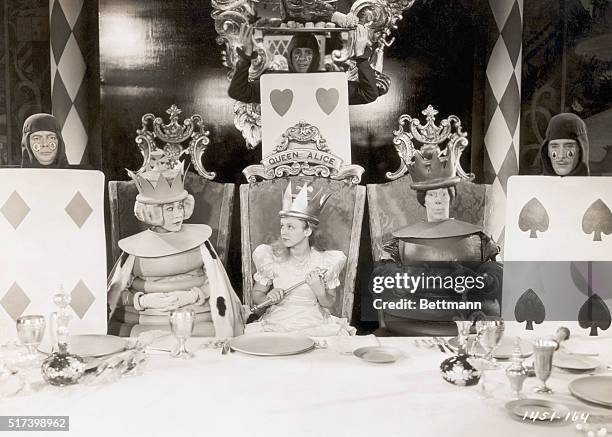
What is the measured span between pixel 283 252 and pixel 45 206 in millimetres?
946

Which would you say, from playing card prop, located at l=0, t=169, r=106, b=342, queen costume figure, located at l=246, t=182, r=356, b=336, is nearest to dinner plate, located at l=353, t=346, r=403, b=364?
queen costume figure, located at l=246, t=182, r=356, b=336

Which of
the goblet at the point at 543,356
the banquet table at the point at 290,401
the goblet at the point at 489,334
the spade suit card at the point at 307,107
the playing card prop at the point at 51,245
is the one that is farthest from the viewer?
the spade suit card at the point at 307,107

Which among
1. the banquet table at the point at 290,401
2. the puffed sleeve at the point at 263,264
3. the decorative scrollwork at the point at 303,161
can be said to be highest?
the decorative scrollwork at the point at 303,161

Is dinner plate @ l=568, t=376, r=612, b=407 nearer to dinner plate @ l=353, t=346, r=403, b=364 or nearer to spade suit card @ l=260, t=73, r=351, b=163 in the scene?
dinner plate @ l=353, t=346, r=403, b=364

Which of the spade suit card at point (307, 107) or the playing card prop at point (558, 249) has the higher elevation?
the spade suit card at point (307, 107)

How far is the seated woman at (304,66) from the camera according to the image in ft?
7.25

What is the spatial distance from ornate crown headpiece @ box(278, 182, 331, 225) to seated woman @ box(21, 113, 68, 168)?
91 cm

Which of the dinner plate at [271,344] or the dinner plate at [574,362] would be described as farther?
the dinner plate at [271,344]

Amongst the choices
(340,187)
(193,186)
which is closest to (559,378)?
(340,187)

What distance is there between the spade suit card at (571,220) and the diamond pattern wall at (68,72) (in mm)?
1839

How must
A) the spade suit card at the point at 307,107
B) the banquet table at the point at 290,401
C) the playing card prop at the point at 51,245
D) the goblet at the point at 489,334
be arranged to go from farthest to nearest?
the spade suit card at the point at 307,107 → the playing card prop at the point at 51,245 → the goblet at the point at 489,334 → the banquet table at the point at 290,401

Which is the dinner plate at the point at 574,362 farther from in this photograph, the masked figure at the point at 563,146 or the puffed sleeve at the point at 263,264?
the puffed sleeve at the point at 263,264

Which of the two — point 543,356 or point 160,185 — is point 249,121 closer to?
point 160,185

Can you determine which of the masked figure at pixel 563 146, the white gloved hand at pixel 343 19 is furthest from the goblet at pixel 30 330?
the masked figure at pixel 563 146
